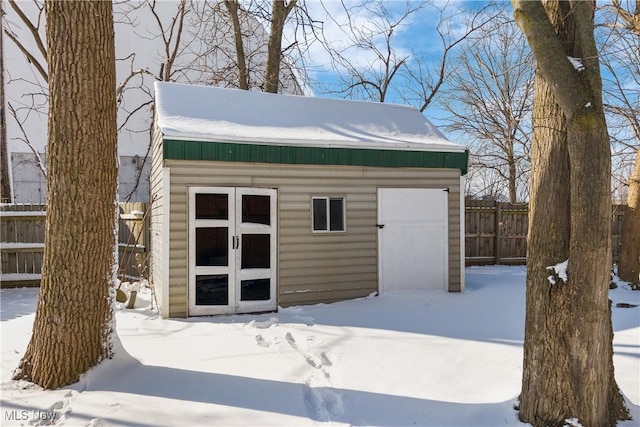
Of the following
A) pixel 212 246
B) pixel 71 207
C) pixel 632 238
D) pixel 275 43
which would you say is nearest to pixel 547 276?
pixel 71 207

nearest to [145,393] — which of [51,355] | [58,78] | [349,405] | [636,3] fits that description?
[51,355]

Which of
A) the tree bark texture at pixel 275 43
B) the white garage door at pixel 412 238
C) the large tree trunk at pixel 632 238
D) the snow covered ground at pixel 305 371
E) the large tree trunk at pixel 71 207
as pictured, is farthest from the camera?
the tree bark texture at pixel 275 43

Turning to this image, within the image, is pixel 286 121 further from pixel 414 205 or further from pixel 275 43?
pixel 275 43

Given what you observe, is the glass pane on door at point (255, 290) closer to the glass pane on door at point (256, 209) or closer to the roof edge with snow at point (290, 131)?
the glass pane on door at point (256, 209)

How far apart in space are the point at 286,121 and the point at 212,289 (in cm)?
300

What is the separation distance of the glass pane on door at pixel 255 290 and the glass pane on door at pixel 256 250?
24cm

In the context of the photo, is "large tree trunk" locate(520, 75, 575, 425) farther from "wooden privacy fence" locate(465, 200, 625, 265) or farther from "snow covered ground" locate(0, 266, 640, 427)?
"wooden privacy fence" locate(465, 200, 625, 265)

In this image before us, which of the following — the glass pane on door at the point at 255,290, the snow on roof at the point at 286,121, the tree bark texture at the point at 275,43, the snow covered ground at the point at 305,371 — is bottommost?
the snow covered ground at the point at 305,371

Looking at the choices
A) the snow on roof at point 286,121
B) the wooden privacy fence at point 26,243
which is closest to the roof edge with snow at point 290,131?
the snow on roof at point 286,121

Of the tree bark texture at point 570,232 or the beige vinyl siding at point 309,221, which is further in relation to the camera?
the beige vinyl siding at point 309,221

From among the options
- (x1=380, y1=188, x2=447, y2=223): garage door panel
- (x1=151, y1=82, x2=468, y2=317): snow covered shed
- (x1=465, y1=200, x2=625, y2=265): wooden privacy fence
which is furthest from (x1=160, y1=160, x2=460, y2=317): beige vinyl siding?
(x1=465, y1=200, x2=625, y2=265): wooden privacy fence

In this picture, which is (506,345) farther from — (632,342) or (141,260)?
(141,260)

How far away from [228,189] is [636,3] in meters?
7.94

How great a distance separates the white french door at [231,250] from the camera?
6.03 meters
